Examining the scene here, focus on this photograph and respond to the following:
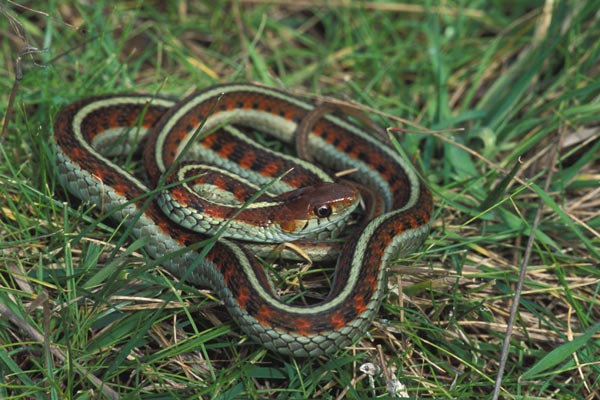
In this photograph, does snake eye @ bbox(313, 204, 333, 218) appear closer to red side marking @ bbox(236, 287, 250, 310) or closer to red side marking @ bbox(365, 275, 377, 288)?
red side marking @ bbox(365, 275, 377, 288)

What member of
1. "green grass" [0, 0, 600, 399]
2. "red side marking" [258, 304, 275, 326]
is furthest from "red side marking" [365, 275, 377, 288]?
"red side marking" [258, 304, 275, 326]

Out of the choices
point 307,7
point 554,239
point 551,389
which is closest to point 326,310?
point 551,389

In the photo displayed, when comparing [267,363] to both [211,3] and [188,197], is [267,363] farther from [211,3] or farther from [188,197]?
[211,3]

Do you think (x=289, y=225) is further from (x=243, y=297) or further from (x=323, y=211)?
(x=243, y=297)

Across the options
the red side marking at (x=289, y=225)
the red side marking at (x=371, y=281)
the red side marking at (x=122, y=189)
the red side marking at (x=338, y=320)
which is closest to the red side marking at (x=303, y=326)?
the red side marking at (x=338, y=320)

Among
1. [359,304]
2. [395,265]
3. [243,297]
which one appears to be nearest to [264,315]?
[243,297]

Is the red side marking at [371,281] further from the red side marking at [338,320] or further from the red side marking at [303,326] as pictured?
the red side marking at [303,326]
